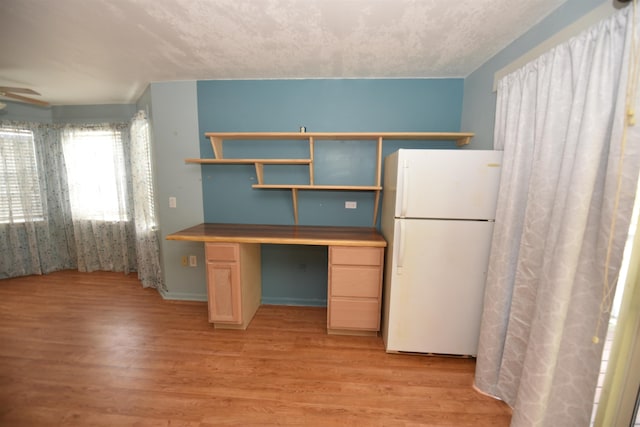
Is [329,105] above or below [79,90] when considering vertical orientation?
below

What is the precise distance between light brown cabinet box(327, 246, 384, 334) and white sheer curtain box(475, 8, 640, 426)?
0.94m

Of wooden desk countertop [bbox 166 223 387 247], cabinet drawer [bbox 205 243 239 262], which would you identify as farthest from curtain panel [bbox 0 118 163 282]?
cabinet drawer [bbox 205 243 239 262]

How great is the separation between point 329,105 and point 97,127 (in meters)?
3.50

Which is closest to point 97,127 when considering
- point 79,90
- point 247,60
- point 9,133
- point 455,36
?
point 79,90

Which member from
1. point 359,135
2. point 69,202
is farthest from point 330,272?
point 69,202

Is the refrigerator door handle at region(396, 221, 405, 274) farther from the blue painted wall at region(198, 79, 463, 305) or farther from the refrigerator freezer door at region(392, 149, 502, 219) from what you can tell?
the blue painted wall at region(198, 79, 463, 305)

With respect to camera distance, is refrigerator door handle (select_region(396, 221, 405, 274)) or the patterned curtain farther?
the patterned curtain

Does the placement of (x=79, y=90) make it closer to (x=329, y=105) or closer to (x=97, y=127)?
(x=97, y=127)

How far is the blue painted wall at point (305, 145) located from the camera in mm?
2410

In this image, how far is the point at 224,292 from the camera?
7.18ft

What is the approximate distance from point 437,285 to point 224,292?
6.18ft

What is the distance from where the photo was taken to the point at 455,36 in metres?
1.67

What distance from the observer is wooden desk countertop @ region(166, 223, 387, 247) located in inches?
79.9

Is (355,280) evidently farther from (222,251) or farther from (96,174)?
(96,174)
